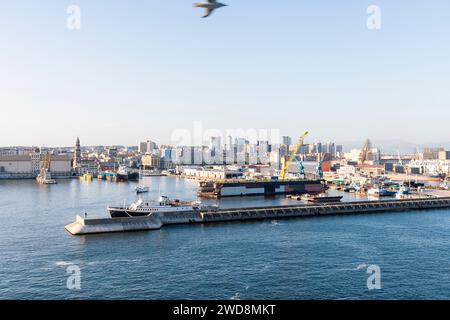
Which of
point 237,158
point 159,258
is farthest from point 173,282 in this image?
point 237,158

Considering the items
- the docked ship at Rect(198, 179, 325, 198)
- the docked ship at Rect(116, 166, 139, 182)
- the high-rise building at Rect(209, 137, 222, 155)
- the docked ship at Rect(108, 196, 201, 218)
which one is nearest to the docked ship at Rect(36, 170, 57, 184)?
the docked ship at Rect(116, 166, 139, 182)

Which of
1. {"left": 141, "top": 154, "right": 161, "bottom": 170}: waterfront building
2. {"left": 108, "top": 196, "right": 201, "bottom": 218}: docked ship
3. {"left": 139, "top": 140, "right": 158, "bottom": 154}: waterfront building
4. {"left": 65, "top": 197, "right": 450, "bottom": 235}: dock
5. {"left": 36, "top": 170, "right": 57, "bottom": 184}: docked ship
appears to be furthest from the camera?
{"left": 139, "top": 140, "right": 158, "bottom": 154}: waterfront building

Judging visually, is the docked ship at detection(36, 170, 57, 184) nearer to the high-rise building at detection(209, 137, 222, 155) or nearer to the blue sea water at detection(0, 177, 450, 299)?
the blue sea water at detection(0, 177, 450, 299)

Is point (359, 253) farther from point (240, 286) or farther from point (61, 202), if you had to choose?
point (61, 202)

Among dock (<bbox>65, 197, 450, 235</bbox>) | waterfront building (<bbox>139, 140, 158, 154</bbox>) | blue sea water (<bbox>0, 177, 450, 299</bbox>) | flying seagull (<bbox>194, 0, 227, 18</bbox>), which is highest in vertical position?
waterfront building (<bbox>139, 140, 158, 154</bbox>)

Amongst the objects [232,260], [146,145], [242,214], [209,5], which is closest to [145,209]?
[242,214]
